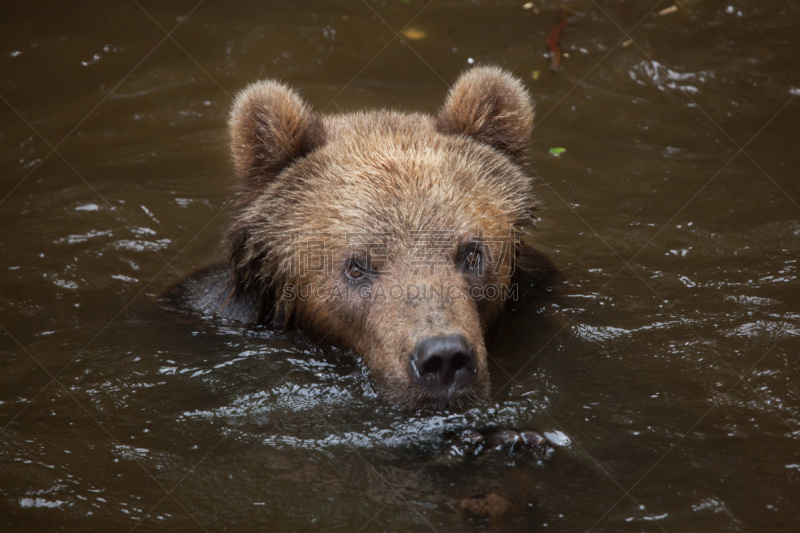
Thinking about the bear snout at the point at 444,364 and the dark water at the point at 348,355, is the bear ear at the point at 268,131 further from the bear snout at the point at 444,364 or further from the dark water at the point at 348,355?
the bear snout at the point at 444,364

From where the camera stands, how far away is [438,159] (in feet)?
18.7

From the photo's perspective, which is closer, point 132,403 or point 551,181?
point 132,403

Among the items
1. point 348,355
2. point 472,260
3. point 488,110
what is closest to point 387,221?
point 472,260

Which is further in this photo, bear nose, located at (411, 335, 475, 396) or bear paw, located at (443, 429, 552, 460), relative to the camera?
bear paw, located at (443, 429, 552, 460)

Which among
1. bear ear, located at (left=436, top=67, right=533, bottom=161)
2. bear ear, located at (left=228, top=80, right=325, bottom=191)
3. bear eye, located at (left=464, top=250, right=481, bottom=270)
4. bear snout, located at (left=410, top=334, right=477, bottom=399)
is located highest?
bear ear, located at (left=436, top=67, right=533, bottom=161)

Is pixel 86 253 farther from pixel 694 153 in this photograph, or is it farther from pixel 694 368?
pixel 694 153

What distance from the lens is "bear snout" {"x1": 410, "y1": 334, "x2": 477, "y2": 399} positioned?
15.2 feet

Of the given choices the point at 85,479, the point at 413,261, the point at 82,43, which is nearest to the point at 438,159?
the point at 413,261

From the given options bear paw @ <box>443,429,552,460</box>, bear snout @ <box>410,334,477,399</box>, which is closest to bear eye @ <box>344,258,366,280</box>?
bear snout @ <box>410,334,477,399</box>

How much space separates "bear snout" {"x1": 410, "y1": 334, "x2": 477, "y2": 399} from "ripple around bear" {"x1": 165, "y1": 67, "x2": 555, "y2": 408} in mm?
13

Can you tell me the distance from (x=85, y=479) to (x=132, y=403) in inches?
33.4

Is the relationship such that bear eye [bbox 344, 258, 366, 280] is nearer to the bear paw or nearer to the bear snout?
the bear snout

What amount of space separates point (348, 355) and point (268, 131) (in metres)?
1.67

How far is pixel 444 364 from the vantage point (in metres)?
4.71
